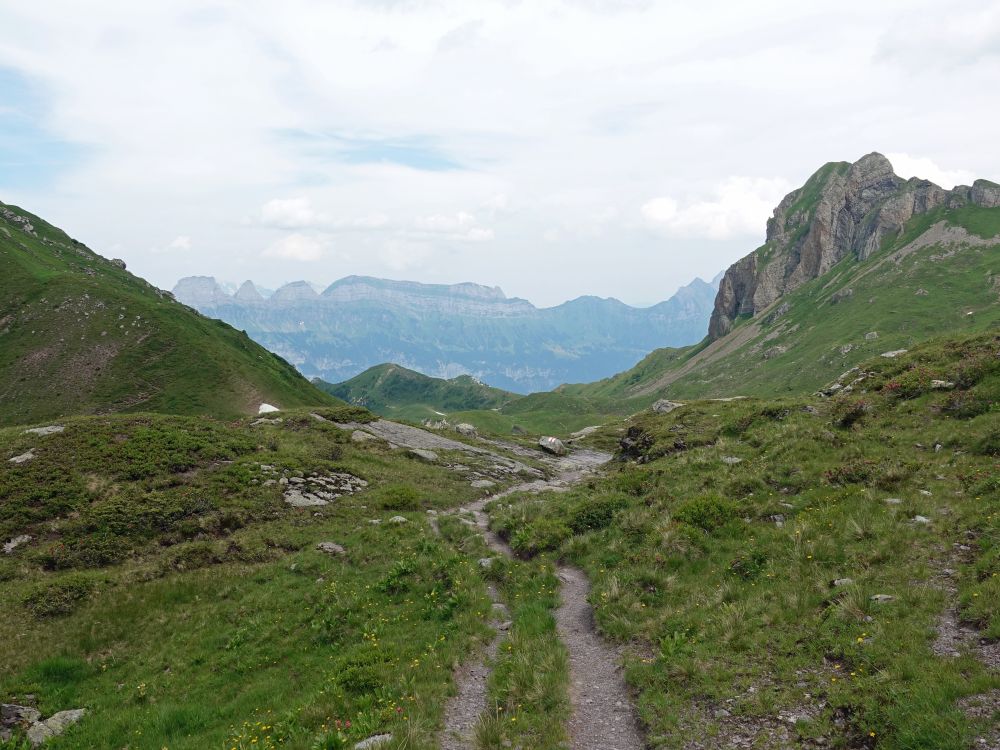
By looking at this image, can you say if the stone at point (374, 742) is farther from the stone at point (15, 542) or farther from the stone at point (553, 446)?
the stone at point (553, 446)

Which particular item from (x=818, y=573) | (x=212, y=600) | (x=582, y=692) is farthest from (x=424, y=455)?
(x=818, y=573)

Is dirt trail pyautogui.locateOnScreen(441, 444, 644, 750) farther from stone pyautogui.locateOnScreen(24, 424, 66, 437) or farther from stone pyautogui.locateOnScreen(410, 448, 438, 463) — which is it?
stone pyautogui.locateOnScreen(24, 424, 66, 437)

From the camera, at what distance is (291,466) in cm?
3697

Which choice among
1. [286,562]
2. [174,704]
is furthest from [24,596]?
[174,704]

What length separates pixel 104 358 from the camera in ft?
339

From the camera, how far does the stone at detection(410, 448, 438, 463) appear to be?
4909 cm

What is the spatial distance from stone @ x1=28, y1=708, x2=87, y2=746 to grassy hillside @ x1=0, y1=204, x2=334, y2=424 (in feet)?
284

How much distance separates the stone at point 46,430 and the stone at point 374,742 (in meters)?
36.3

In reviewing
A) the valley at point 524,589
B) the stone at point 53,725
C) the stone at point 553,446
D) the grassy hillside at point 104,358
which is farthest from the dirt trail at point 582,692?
the grassy hillside at point 104,358

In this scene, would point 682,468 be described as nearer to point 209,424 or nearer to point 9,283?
point 209,424

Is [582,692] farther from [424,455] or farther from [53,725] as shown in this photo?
[424,455]

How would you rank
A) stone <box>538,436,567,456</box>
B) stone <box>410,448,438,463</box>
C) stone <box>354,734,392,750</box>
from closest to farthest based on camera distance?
stone <box>354,734,392,750</box> → stone <box>410,448,438,463</box> → stone <box>538,436,567,456</box>

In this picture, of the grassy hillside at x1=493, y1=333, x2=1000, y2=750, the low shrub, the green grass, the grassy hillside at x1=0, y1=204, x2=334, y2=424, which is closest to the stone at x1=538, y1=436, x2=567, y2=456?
the green grass

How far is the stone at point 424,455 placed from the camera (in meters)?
49.1
